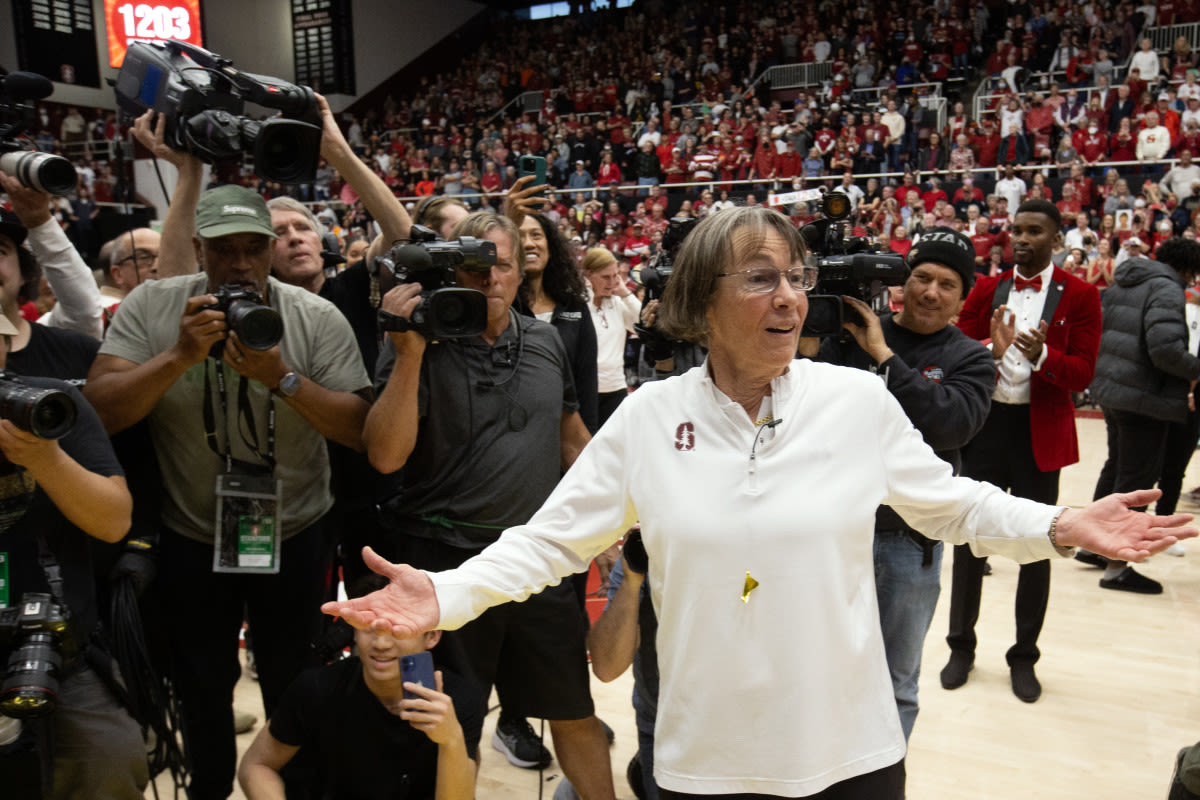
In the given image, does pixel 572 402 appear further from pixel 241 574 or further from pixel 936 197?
pixel 936 197

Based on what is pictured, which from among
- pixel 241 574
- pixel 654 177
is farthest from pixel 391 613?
pixel 654 177

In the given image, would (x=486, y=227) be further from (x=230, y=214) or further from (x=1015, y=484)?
(x=1015, y=484)

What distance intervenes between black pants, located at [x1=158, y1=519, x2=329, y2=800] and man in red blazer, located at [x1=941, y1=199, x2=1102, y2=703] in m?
2.18

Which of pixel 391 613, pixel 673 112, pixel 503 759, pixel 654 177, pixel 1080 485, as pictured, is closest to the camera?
pixel 391 613

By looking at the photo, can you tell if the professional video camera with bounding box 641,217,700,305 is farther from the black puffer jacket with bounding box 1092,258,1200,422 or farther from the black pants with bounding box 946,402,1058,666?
the black puffer jacket with bounding box 1092,258,1200,422

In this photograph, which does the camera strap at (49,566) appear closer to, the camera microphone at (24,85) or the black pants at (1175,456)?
the camera microphone at (24,85)

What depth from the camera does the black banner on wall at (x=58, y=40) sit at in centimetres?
1655

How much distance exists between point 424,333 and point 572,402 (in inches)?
21.2

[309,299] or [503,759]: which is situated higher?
[309,299]

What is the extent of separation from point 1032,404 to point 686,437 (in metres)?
2.16

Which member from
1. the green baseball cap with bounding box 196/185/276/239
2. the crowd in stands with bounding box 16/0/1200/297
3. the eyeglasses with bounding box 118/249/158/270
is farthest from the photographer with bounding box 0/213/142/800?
the crowd in stands with bounding box 16/0/1200/297

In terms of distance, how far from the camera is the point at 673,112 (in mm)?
17250

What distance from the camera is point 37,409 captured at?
62.6 inches

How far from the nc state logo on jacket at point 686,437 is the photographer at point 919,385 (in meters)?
0.93
